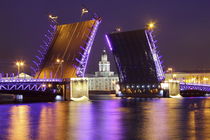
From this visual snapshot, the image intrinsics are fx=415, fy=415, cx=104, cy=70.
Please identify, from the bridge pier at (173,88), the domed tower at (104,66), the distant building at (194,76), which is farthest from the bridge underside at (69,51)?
the domed tower at (104,66)

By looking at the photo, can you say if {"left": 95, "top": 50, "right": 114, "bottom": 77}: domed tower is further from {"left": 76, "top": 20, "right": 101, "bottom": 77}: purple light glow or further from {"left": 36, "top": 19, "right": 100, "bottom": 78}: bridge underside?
{"left": 76, "top": 20, "right": 101, "bottom": 77}: purple light glow

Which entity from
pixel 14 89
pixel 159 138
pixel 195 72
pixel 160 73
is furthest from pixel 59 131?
pixel 195 72

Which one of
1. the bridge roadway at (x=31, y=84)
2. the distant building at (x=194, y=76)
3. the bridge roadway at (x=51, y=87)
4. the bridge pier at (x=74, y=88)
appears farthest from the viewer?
the distant building at (x=194, y=76)

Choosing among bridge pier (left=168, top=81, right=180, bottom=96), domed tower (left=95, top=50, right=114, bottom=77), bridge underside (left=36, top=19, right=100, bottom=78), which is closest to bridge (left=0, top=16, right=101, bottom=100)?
bridge underside (left=36, top=19, right=100, bottom=78)

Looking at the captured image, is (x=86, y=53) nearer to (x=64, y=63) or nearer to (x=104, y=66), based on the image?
(x=64, y=63)

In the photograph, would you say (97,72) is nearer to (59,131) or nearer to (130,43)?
(130,43)

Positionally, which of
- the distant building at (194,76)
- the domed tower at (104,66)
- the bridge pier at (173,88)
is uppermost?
the domed tower at (104,66)

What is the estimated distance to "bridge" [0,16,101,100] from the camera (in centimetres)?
5631

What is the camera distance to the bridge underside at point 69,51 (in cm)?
5631

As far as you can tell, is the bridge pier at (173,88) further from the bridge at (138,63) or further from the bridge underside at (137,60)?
the bridge underside at (137,60)

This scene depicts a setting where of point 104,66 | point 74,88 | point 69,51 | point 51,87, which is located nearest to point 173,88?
point 74,88

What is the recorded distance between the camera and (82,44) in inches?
2219

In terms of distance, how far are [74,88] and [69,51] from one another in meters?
5.29

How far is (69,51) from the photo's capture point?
190 feet
